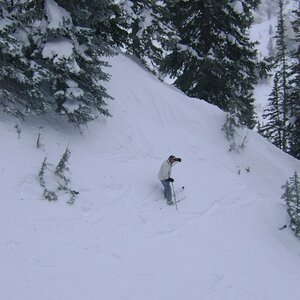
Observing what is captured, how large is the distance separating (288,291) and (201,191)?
475 cm

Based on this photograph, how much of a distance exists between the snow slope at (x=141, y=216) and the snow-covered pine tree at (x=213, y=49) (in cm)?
397

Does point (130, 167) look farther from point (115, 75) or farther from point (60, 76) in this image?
point (115, 75)

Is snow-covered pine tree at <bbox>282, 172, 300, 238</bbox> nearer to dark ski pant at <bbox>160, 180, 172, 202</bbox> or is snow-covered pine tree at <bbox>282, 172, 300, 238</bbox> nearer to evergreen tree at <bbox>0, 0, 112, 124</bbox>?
dark ski pant at <bbox>160, 180, 172, 202</bbox>

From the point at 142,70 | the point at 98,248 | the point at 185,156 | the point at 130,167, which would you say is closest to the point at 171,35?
the point at 142,70

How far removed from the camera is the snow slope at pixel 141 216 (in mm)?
9141

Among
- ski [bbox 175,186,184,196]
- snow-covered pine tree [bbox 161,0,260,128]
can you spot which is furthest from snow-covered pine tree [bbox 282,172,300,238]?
snow-covered pine tree [bbox 161,0,260,128]

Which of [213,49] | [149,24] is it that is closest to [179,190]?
[149,24]

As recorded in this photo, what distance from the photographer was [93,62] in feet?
45.2

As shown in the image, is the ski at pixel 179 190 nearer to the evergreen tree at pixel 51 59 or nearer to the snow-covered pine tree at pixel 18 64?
the evergreen tree at pixel 51 59

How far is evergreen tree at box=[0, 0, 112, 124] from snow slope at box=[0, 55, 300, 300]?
1.02 m

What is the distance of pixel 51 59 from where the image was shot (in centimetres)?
1313

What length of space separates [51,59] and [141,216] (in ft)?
18.1

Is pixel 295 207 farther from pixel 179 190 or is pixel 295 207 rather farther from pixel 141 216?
pixel 141 216

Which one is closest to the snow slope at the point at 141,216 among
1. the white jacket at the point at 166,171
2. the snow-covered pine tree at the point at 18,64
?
the white jacket at the point at 166,171
